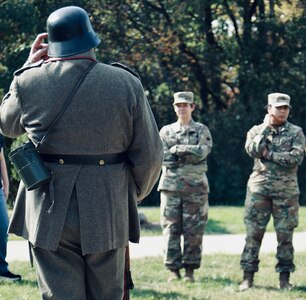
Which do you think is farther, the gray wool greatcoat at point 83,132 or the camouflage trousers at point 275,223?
the camouflage trousers at point 275,223

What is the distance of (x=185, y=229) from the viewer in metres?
9.27

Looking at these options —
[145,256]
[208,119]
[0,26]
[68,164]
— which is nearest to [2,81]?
[0,26]

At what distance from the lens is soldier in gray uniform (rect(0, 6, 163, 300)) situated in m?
4.49

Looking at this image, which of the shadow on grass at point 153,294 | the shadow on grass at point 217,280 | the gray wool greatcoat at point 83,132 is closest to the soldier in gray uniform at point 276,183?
the shadow on grass at point 217,280

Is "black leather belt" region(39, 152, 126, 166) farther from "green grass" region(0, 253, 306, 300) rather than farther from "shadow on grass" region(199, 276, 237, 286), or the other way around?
"shadow on grass" region(199, 276, 237, 286)

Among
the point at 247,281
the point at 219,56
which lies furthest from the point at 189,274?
the point at 219,56

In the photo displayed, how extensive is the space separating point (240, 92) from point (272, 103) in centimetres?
1394

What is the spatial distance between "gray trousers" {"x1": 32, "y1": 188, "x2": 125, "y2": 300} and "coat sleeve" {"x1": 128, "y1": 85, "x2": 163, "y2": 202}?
1.44 feet

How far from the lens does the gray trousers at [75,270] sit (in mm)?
4504

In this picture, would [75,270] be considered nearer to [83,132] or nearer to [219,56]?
[83,132]

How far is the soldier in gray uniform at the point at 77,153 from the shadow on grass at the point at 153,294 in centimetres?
338

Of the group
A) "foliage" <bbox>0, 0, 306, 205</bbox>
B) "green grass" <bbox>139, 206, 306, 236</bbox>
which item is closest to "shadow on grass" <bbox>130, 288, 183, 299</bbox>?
"green grass" <bbox>139, 206, 306, 236</bbox>

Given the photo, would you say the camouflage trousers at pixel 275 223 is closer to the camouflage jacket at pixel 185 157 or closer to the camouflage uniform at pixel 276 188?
the camouflage uniform at pixel 276 188

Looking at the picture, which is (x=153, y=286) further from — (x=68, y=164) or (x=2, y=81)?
(x=2, y=81)
